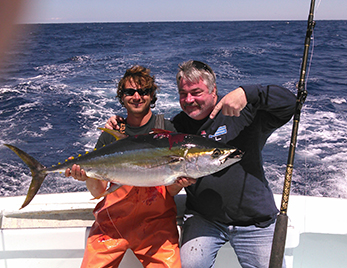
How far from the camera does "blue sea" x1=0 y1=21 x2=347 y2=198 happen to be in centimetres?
591

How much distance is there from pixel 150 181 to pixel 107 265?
2.31 ft

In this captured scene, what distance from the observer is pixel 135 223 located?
2322 millimetres

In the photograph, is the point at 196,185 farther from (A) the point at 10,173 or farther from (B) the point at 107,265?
(A) the point at 10,173

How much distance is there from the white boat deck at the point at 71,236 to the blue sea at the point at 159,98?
1.26 m

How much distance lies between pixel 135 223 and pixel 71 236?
27.3 inches

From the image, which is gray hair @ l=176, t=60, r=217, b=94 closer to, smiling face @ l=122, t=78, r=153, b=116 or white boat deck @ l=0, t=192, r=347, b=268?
smiling face @ l=122, t=78, r=153, b=116

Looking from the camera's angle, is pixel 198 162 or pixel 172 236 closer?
pixel 198 162

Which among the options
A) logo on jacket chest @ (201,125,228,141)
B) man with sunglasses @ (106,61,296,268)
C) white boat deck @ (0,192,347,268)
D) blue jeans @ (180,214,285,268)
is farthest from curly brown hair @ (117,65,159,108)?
blue jeans @ (180,214,285,268)

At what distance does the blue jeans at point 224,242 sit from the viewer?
88.8 inches

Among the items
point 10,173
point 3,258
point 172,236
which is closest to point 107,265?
point 172,236

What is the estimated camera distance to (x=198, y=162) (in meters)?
2.00

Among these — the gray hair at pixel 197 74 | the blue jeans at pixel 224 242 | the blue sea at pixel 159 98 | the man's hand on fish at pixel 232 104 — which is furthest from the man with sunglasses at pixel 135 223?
the blue sea at pixel 159 98

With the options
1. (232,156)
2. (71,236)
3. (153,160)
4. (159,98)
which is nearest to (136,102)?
(153,160)

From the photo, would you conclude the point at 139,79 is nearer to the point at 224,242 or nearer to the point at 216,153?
the point at 216,153
